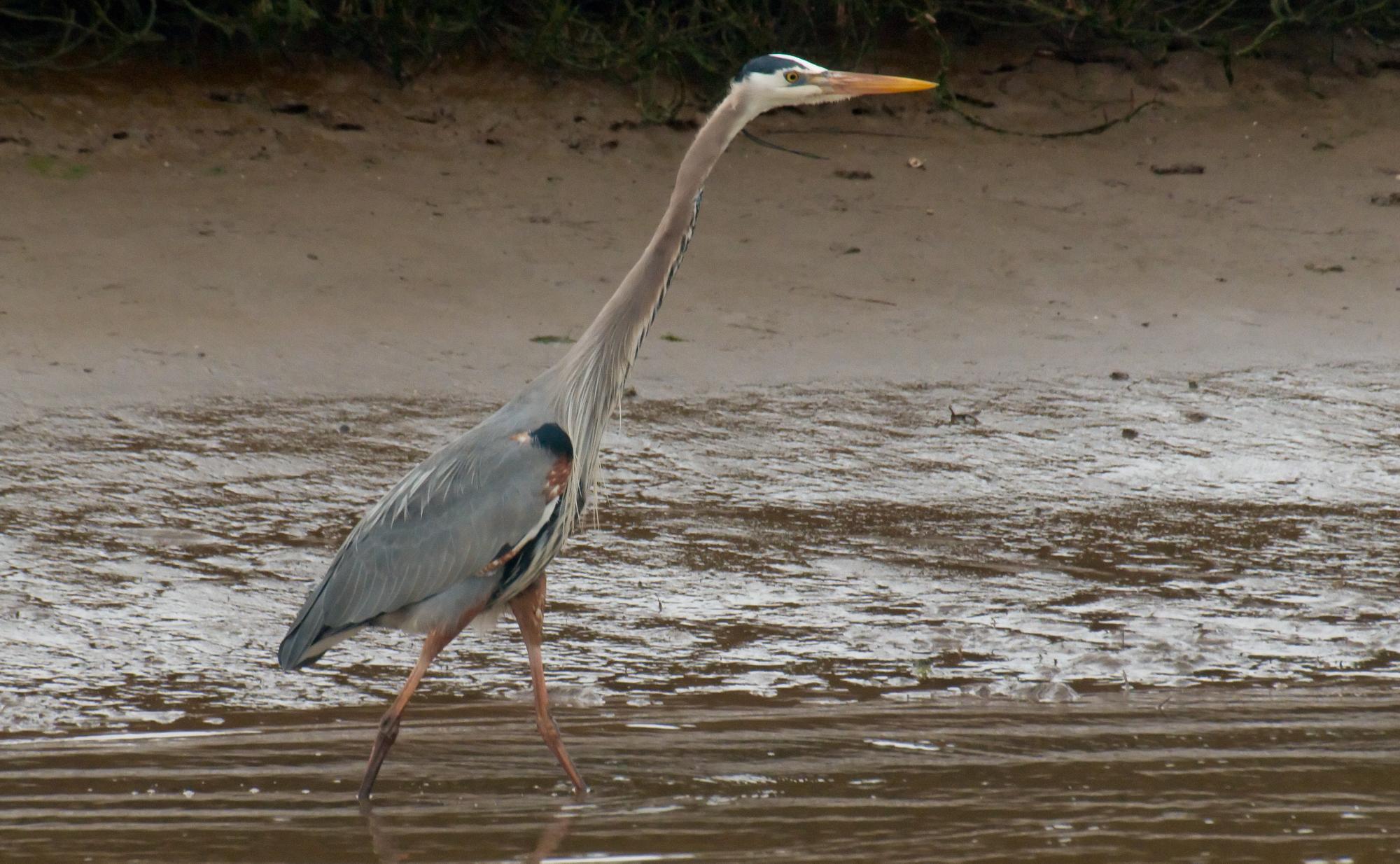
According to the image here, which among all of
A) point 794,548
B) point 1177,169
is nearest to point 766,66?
point 794,548

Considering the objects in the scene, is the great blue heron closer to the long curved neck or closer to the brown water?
the long curved neck

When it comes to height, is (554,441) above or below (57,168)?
above

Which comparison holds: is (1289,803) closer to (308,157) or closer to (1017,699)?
(1017,699)

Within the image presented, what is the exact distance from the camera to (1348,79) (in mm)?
10336

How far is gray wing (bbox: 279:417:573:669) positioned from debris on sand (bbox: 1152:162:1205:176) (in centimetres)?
573

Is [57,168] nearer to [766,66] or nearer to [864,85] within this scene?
[766,66]

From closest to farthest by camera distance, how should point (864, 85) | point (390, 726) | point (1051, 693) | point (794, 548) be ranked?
point (390, 726) → point (864, 85) → point (1051, 693) → point (794, 548)

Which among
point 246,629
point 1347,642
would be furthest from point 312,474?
point 1347,642

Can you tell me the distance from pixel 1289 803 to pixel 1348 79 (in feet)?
24.2

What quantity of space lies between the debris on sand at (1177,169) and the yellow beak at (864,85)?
5033 mm

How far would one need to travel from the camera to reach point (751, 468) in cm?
641

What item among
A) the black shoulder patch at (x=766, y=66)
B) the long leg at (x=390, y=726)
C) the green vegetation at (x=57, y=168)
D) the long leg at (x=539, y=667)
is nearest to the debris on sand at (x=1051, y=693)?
the long leg at (x=539, y=667)

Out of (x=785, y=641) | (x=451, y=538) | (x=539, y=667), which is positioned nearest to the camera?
(x=539, y=667)

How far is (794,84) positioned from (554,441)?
1.08 meters
